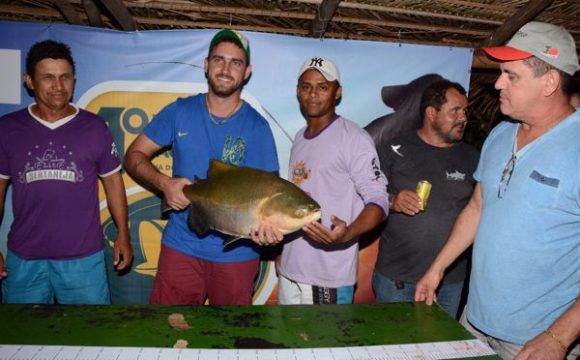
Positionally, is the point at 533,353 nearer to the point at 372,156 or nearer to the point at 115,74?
the point at 372,156

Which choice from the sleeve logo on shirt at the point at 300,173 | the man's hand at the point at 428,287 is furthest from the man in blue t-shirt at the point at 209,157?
the man's hand at the point at 428,287

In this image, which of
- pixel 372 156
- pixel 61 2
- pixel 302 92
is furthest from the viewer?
pixel 61 2

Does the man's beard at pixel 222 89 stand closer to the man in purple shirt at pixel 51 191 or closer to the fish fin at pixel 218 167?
the fish fin at pixel 218 167

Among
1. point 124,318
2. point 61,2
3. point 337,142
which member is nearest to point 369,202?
point 337,142

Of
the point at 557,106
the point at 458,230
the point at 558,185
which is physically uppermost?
the point at 557,106

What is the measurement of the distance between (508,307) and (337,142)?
159 cm

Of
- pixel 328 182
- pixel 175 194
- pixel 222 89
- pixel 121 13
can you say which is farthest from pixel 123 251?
pixel 121 13

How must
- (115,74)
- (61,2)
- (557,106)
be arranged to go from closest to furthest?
(557,106)
(61,2)
(115,74)

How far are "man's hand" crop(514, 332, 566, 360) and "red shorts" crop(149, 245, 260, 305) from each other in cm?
194

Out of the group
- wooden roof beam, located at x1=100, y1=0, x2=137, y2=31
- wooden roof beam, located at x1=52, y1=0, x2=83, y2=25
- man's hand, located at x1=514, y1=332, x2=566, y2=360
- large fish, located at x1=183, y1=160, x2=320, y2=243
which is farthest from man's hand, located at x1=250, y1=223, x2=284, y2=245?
wooden roof beam, located at x1=52, y1=0, x2=83, y2=25

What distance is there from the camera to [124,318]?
6.55 feet

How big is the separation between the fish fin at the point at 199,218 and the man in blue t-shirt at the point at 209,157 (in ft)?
1.39

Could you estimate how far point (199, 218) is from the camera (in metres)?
2.67

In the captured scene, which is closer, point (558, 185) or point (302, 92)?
point (558, 185)
